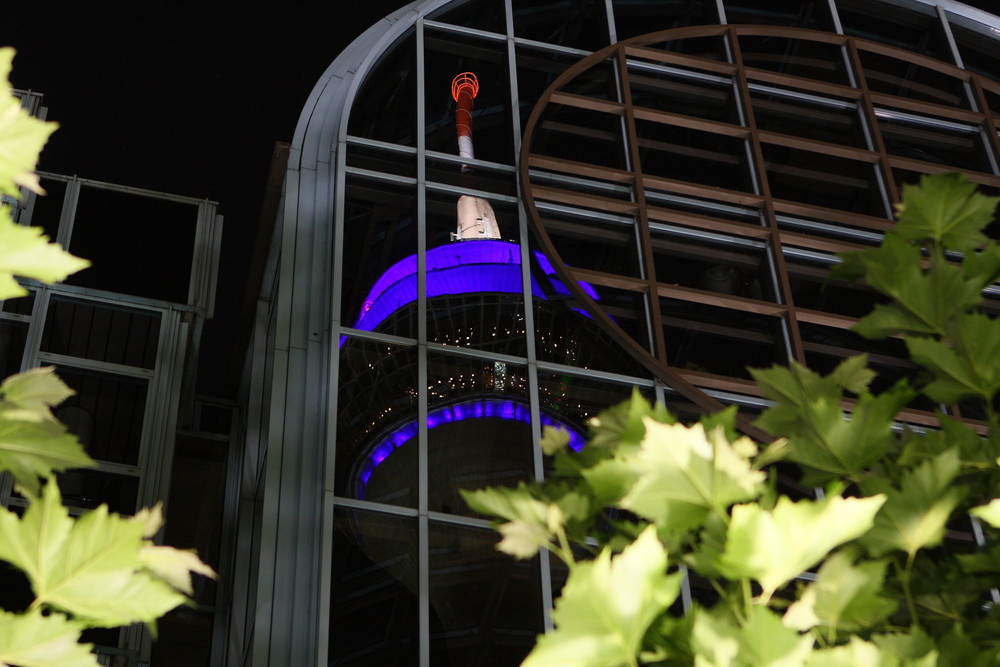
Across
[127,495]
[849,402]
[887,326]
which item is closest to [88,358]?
[127,495]

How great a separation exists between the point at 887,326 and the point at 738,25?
1601 cm

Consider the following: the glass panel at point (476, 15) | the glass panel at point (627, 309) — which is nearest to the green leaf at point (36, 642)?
the glass panel at point (627, 309)

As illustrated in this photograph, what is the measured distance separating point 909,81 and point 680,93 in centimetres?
393

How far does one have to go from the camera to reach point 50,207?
61.1 feet

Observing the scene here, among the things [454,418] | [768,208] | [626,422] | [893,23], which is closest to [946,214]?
[626,422]

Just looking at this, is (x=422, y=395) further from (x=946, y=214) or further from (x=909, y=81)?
(x=909, y=81)

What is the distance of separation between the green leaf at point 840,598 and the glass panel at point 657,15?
57.2ft

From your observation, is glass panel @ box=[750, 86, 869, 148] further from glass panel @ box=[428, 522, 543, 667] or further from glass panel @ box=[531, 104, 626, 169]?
glass panel @ box=[428, 522, 543, 667]

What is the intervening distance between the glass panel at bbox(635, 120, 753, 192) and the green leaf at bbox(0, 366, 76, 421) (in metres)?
14.6

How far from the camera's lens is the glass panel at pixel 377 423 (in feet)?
36.3

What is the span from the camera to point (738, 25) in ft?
58.7

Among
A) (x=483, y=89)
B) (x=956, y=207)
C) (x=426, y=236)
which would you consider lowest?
(x=956, y=207)

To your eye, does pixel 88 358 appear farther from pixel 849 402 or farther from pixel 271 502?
pixel 849 402

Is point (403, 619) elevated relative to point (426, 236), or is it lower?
lower
